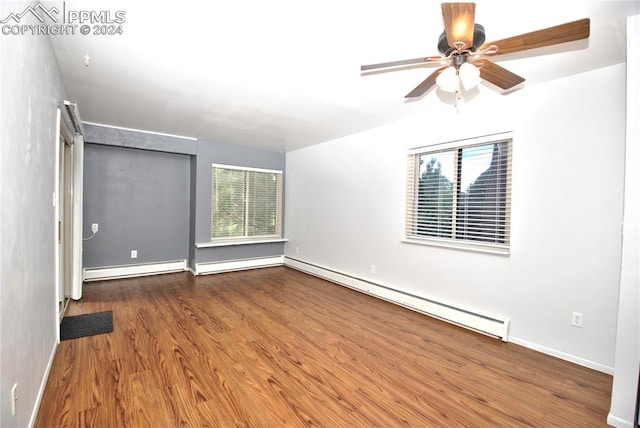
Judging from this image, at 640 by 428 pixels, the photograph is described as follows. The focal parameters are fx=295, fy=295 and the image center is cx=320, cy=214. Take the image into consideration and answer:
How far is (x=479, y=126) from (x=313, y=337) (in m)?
2.83

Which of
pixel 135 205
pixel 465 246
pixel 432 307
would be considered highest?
pixel 135 205

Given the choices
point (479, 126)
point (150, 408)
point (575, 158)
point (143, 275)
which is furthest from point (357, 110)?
point (143, 275)

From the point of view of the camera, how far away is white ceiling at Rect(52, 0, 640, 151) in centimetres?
178

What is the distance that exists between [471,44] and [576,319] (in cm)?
246

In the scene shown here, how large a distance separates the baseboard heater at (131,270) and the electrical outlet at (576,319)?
5626 millimetres

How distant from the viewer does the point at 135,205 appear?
5.06 metres

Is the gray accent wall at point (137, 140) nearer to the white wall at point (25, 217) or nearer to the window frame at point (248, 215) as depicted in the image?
the window frame at point (248, 215)

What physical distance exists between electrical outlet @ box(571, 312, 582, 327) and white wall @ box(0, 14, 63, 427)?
12.3 feet

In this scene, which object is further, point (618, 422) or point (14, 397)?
point (618, 422)

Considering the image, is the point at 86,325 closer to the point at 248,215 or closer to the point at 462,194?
the point at 248,215

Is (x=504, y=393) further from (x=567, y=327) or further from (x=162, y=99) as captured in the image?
(x=162, y=99)

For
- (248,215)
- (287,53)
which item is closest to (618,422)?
(287,53)

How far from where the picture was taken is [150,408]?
189 cm

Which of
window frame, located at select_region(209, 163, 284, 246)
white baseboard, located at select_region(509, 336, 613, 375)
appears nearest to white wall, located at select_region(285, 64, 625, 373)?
white baseboard, located at select_region(509, 336, 613, 375)
